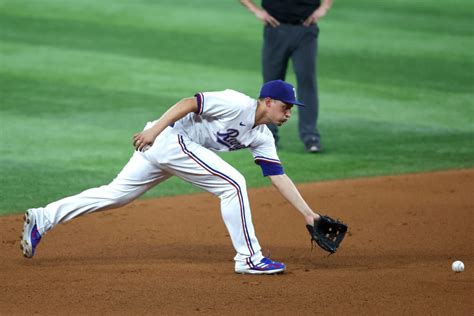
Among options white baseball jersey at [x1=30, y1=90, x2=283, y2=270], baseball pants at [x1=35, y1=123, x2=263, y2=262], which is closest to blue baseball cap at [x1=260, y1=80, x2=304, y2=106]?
white baseball jersey at [x1=30, y1=90, x2=283, y2=270]

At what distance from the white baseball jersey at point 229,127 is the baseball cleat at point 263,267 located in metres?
0.63

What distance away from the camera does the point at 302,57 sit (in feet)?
36.8

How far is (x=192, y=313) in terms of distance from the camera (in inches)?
246

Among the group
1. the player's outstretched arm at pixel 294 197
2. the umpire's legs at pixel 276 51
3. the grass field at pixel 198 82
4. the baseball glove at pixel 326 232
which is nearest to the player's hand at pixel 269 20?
the umpire's legs at pixel 276 51

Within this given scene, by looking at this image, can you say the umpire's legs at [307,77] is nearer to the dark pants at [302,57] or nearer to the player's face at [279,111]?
the dark pants at [302,57]

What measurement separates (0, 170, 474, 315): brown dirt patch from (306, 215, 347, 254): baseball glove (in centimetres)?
20

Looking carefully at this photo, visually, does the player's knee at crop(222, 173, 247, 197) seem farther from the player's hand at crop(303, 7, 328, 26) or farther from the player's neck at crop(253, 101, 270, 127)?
the player's hand at crop(303, 7, 328, 26)

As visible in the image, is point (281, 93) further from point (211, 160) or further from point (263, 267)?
point (263, 267)

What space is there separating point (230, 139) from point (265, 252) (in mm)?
1081

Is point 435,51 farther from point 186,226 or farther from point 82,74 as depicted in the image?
point 186,226

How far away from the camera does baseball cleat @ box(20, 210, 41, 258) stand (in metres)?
7.30

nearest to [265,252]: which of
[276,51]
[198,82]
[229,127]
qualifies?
[229,127]

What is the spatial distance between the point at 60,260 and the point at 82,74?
7.44 m

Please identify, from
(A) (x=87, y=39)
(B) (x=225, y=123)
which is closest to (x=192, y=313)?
(B) (x=225, y=123)
